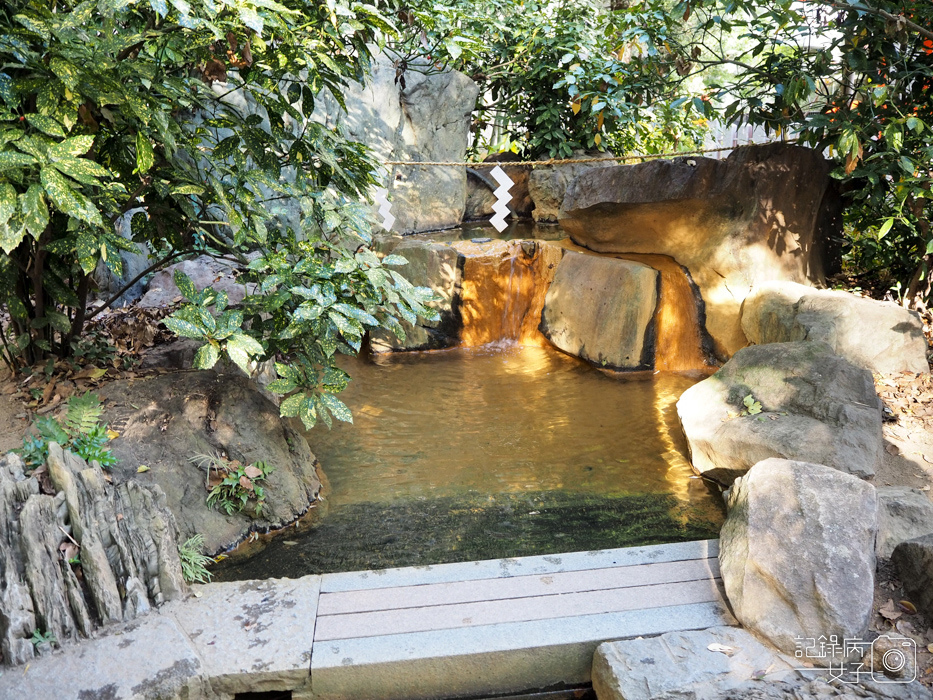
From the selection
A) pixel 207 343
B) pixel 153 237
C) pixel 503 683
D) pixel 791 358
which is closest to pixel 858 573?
pixel 503 683

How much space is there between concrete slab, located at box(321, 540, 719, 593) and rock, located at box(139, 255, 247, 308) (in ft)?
11.1

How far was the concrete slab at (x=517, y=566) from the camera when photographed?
3256 mm

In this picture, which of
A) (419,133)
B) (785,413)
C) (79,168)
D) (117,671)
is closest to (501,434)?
(785,413)

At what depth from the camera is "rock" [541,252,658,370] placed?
6973 mm

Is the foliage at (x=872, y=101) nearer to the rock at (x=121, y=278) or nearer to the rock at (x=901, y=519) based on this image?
the rock at (x=901, y=519)

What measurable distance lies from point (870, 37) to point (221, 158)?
4.79 meters

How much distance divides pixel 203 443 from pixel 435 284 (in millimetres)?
4143

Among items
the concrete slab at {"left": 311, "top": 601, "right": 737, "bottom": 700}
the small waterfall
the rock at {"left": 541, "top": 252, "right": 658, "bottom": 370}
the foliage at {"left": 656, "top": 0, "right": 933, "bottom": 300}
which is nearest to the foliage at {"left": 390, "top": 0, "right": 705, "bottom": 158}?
the small waterfall

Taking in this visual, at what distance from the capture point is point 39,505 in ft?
9.44

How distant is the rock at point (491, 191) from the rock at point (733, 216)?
5587 millimetres

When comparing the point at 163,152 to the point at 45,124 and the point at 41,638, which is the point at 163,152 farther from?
the point at 41,638

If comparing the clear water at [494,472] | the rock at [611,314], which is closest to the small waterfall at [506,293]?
the rock at [611,314]

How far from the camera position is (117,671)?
8.68ft

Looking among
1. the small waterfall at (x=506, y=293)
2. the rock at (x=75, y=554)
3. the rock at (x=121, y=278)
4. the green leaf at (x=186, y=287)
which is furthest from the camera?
the small waterfall at (x=506, y=293)
